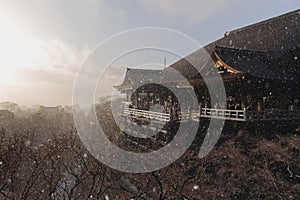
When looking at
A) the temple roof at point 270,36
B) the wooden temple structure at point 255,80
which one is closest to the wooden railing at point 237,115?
the wooden temple structure at point 255,80

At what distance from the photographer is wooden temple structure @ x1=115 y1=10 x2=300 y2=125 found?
16672 millimetres

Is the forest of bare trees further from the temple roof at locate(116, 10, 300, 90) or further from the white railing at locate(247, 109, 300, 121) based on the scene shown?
the temple roof at locate(116, 10, 300, 90)

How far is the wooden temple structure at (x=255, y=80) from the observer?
54.7 feet

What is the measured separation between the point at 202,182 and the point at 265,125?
613 centimetres

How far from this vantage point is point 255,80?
16.5 m

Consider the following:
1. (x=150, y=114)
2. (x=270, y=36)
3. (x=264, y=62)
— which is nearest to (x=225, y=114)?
(x=264, y=62)

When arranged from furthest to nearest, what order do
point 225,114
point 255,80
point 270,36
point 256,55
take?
point 270,36, point 256,55, point 225,114, point 255,80

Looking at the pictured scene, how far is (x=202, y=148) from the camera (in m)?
16.6

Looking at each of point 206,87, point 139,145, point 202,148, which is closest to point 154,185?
point 202,148

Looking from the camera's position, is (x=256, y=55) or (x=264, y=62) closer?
(x=264, y=62)

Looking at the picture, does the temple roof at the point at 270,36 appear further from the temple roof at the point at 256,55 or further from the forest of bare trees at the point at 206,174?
the forest of bare trees at the point at 206,174

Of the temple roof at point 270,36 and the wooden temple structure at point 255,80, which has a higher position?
the temple roof at point 270,36

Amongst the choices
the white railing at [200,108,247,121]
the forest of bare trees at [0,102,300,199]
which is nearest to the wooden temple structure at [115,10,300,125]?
the white railing at [200,108,247,121]

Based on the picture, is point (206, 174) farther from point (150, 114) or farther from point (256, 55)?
point (256, 55)
